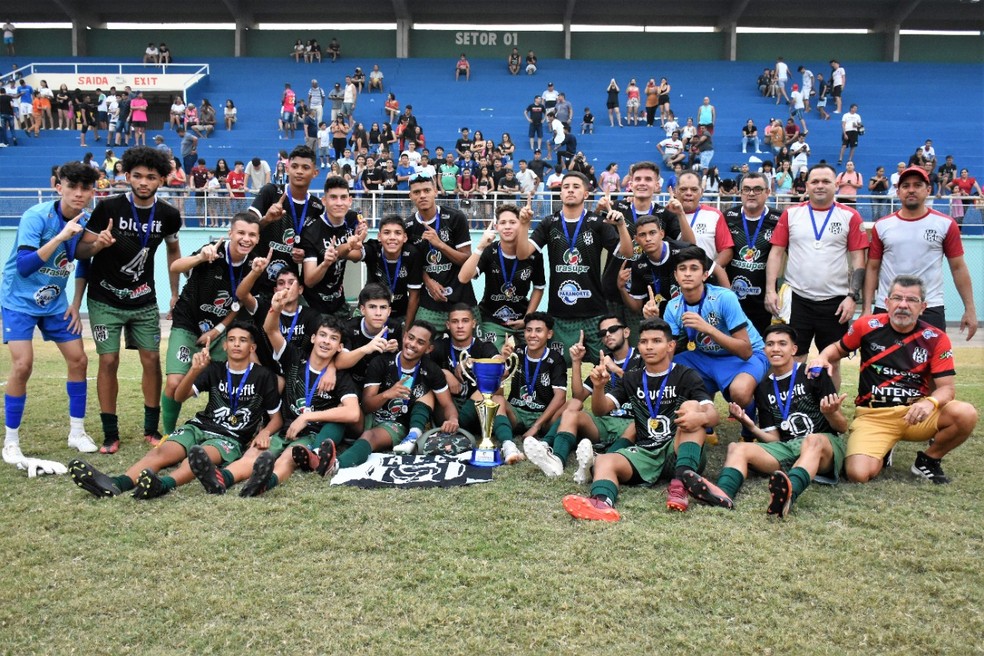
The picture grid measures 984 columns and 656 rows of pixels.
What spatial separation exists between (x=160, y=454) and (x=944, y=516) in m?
5.05

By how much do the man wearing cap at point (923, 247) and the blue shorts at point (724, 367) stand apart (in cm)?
103

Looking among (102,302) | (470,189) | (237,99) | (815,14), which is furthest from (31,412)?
(815,14)

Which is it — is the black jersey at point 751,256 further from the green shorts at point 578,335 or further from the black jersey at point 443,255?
the black jersey at point 443,255

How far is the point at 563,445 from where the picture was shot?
6094 mm

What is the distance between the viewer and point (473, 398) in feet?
22.4

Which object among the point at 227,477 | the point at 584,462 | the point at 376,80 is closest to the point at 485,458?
the point at 584,462

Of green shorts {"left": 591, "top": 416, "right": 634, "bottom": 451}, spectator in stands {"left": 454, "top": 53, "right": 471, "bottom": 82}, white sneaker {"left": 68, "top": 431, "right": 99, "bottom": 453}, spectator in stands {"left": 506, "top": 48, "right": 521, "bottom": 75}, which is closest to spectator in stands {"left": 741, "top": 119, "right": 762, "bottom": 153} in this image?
spectator in stands {"left": 506, "top": 48, "right": 521, "bottom": 75}

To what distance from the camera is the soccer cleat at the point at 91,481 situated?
201 inches

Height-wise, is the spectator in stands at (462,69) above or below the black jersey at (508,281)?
above

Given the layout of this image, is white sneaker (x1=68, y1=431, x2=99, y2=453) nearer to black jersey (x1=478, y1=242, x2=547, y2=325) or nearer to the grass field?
the grass field

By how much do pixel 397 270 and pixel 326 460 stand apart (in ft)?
7.57

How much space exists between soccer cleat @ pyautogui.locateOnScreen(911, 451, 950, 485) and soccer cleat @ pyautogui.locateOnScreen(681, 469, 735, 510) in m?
1.66

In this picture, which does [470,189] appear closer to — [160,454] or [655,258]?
[655,258]

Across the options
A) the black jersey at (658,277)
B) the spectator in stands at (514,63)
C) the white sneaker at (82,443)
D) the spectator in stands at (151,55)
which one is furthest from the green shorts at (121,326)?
the spectator in stands at (151,55)
